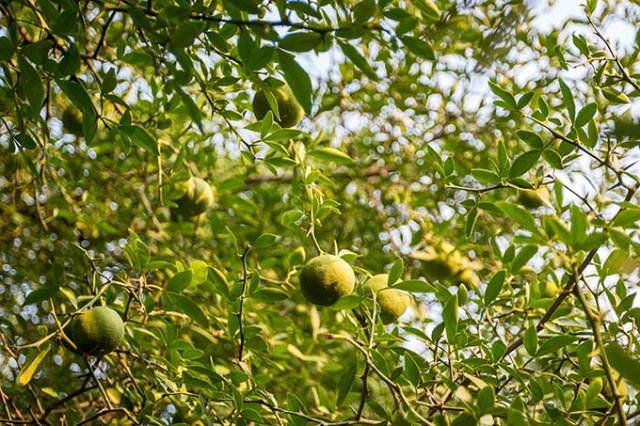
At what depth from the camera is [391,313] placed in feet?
4.95

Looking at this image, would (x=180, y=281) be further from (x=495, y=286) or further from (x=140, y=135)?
(x=495, y=286)

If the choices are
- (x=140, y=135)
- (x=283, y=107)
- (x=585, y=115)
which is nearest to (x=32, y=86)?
(x=140, y=135)

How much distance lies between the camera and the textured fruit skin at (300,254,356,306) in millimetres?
1411

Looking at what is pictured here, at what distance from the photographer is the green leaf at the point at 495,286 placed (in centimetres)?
138

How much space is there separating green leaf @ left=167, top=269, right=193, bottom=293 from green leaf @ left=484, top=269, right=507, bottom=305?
2.00ft

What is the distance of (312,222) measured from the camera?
1.54 m

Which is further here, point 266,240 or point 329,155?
point 329,155

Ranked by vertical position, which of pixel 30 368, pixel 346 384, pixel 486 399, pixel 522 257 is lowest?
pixel 30 368

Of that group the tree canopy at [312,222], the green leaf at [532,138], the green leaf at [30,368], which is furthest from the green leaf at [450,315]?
the green leaf at [30,368]

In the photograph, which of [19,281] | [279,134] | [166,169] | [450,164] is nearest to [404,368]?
[450,164]

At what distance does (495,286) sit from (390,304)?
23 centimetres

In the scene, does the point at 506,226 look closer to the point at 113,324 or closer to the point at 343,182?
the point at 343,182

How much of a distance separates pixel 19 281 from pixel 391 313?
1890mm

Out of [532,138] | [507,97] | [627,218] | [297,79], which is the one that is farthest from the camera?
[507,97]
